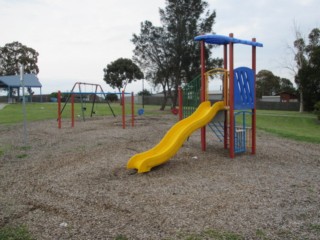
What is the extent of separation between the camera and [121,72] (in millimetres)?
73062

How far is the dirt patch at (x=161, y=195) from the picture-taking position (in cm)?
400

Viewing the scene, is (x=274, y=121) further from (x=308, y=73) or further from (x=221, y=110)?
(x=221, y=110)

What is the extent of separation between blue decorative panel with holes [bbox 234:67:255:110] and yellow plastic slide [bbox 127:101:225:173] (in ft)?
1.47

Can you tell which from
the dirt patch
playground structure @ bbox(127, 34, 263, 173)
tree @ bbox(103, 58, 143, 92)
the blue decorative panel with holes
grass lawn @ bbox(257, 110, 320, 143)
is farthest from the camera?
tree @ bbox(103, 58, 143, 92)

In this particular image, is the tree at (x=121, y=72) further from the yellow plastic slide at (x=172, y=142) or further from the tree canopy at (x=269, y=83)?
the yellow plastic slide at (x=172, y=142)

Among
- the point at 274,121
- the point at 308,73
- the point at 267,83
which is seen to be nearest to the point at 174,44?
the point at 274,121

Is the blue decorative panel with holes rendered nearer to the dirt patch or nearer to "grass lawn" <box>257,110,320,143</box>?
the dirt patch

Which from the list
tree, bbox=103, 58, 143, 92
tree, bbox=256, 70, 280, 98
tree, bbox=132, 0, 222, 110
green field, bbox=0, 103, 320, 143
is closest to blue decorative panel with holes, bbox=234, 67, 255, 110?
green field, bbox=0, 103, 320, 143

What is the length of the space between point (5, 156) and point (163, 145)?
436 centimetres

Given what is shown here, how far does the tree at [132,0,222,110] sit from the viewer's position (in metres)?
31.5

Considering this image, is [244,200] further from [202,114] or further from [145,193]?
[202,114]

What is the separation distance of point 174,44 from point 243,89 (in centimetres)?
2453

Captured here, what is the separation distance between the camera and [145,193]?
17.5ft

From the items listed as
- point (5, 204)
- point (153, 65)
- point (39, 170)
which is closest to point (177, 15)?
point (153, 65)
